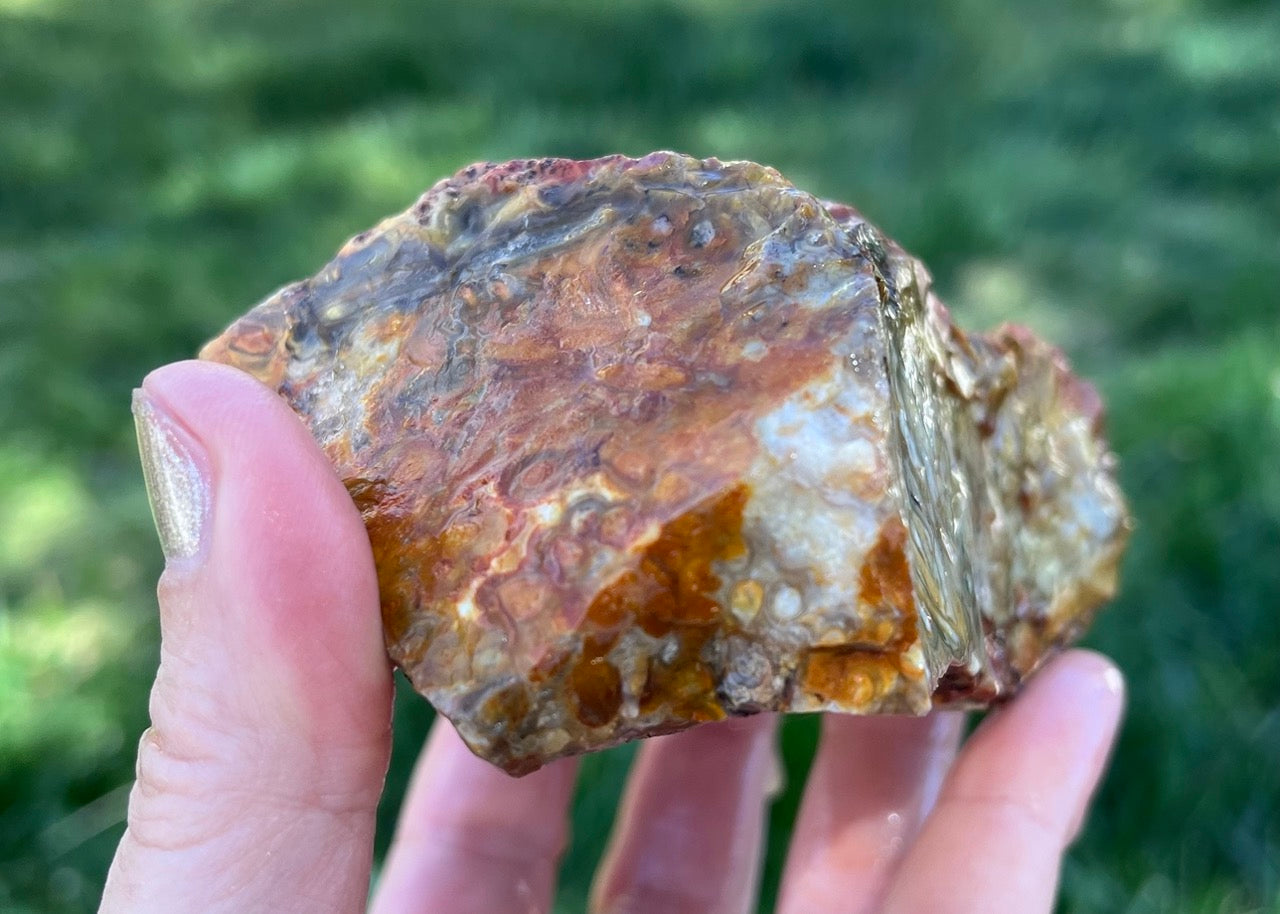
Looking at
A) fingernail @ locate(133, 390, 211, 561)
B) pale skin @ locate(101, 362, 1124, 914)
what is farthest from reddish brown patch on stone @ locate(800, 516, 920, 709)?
fingernail @ locate(133, 390, 211, 561)

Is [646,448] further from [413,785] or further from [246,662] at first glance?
[413,785]

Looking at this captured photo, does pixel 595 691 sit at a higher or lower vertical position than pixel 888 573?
lower

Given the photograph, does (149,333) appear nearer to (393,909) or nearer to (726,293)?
(393,909)

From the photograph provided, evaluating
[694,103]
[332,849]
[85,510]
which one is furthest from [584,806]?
[694,103]

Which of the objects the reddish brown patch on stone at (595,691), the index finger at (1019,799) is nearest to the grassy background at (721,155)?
the index finger at (1019,799)

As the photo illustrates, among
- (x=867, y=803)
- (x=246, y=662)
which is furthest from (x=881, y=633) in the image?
(x=867, y=803)

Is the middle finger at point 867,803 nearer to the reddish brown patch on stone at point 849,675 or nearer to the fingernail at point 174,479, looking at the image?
the reddish brown patch on stone at point 849,675
